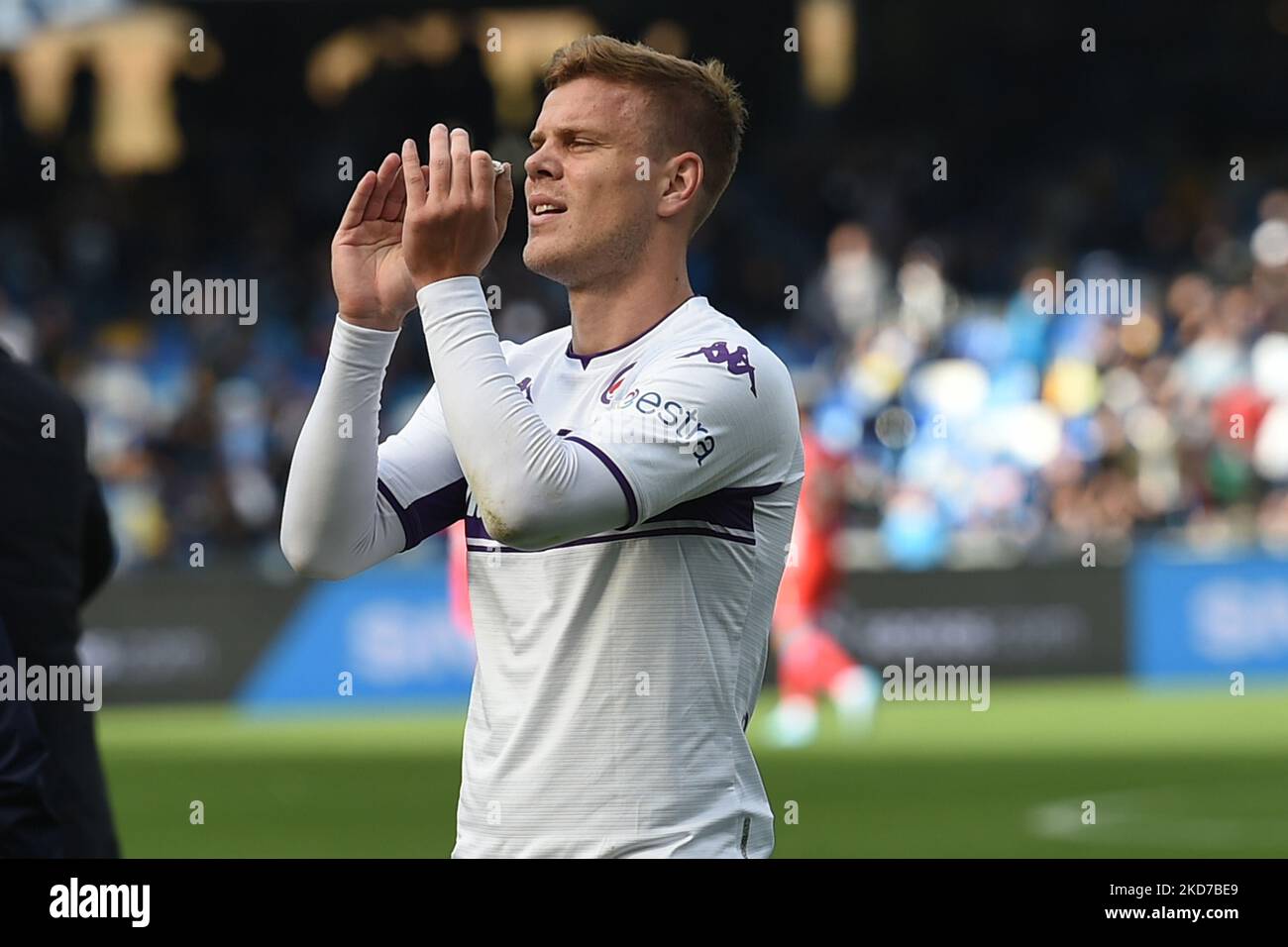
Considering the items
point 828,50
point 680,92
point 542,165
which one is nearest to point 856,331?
point 828,50

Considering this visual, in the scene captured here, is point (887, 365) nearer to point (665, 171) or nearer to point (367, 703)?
point (367, 703)

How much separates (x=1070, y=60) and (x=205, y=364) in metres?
10.3

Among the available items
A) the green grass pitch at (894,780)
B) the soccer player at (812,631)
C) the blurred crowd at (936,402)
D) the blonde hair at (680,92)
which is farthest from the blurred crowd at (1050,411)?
the blonde hair at (680,92)

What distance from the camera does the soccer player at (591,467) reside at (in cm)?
332

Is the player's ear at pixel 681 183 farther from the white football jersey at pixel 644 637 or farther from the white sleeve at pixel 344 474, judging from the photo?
the white sleeve at pixel 344 474

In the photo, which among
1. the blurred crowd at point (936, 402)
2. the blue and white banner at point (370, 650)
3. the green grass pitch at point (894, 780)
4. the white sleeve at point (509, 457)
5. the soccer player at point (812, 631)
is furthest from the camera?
the blurred crowd at point (936, 402)

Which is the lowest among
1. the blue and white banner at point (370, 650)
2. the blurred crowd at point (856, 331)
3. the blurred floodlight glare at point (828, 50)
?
the blue and white banner at point (370, 650)

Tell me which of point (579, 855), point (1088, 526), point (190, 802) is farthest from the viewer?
point (1088, 526)

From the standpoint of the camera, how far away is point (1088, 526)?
62.2 feet

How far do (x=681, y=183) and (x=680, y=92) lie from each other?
0.16 metres

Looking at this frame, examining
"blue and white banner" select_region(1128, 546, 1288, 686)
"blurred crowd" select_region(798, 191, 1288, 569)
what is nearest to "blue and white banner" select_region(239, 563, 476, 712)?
"blurred crowd" select_region(798, 191, 1288, 569)

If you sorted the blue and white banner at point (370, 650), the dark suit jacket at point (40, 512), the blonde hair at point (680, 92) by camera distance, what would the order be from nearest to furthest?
the blonde hair at point (680, 92) < the dark suit jacket at point (40, 512) < the blue and white banner at point (370, 650)

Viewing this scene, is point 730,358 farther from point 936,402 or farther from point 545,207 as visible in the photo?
point 936,402
